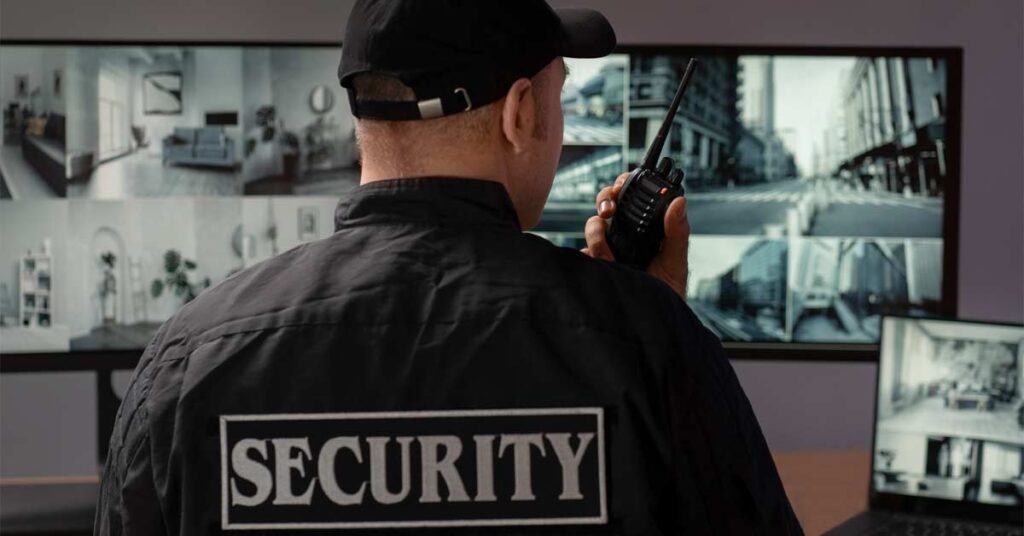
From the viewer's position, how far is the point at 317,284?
27.7 inches

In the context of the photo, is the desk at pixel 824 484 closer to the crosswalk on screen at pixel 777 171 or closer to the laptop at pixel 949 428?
the laptop at pixel 949 428

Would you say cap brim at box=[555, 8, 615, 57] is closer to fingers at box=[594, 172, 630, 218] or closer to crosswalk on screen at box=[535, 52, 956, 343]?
fingers at box=[594, 172, 630, 218]

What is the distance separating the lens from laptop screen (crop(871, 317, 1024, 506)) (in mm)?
1571

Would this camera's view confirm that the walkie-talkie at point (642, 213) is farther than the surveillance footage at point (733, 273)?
No

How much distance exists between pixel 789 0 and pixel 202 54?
3.03 ft

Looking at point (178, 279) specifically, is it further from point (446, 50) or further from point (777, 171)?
point (446, 50)

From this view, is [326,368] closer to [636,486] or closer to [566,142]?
[636,486]

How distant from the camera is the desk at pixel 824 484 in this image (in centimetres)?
157

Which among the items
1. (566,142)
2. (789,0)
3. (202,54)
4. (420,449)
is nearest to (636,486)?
(420,449)

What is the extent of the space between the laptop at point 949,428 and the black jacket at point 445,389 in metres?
0.94

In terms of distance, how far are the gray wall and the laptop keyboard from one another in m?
0.48

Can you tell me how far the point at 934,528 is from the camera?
5.01ft

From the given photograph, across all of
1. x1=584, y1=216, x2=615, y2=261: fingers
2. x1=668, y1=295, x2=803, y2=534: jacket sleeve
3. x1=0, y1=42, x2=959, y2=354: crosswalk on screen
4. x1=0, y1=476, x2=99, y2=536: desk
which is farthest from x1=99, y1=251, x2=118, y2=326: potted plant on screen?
x1=668, y1=295, x2=803, y2=534: jacket sleeve

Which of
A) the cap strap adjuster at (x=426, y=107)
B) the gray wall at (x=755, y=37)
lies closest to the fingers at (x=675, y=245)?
the cap strap adjuster at (x=426, y=107)
